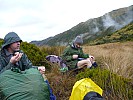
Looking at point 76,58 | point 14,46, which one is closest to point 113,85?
point 14,46

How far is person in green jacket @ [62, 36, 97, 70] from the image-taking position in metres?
7.52

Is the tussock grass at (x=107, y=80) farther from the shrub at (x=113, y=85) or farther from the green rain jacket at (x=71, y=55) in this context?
the green rain jacket at (x=71, y=55)

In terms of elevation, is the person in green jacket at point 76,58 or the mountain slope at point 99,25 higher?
the person in green jacket at point 76,58

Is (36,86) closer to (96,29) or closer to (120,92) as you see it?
(120,92)

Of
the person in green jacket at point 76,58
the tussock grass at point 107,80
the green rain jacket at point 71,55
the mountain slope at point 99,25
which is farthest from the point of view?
the mountain slope at point 99,25

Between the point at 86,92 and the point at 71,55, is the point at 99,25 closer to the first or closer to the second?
the point at 71,55

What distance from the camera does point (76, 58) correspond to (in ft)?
25.6

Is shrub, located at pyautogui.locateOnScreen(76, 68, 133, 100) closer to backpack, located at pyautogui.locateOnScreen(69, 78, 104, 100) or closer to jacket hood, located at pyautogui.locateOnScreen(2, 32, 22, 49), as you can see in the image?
backpack, located at pyautogui.locateOnScreen(69, 78, 104, 100)

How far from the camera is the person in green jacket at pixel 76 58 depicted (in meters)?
7.52


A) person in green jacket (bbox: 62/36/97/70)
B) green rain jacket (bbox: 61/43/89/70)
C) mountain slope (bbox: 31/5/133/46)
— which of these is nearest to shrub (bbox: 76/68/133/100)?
person in green jacket (bbox: 62/36/97/70)

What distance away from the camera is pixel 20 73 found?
412 cm

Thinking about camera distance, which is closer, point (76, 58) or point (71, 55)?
point (76, 58)

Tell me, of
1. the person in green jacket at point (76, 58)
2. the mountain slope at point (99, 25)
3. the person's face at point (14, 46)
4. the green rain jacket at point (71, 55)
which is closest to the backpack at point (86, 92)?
the person's face at point (14, 46)

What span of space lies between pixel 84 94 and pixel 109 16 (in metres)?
170
